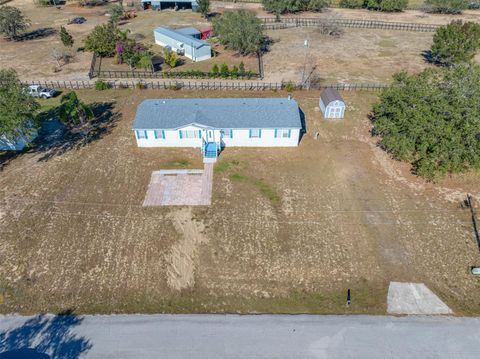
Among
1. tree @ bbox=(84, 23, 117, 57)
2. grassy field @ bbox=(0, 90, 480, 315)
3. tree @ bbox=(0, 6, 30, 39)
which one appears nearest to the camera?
A: grassy field @ bbox=(0, 90, 480, 315)

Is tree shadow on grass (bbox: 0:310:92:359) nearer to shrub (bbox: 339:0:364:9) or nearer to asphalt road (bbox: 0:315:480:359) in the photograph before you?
asphalt road (bbox: 0:315:480:359)

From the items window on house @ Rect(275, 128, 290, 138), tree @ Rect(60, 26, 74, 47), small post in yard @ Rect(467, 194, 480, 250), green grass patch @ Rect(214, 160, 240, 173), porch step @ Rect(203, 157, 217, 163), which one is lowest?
small post in yard @ Rect(467, 194, 480, 250)

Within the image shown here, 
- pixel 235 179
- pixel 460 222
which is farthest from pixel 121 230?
pixel 460 222

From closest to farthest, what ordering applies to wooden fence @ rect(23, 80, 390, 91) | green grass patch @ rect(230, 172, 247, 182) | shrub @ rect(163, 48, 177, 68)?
green grass patch @ rect(230, 172, 247, 182) < wooden fence @ rect(23, 80, 390, 91) < shrub @ rect(163, 48, 177, 68)

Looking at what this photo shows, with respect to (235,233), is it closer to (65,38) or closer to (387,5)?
(65,38)

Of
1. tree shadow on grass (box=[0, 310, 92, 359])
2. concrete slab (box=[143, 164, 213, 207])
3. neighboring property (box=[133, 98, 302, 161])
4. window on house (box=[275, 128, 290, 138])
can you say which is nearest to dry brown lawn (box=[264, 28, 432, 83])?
neighboring property (box=[133, 98, 302, 161])

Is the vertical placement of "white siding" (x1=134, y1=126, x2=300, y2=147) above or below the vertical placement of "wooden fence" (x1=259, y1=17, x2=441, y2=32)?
below
